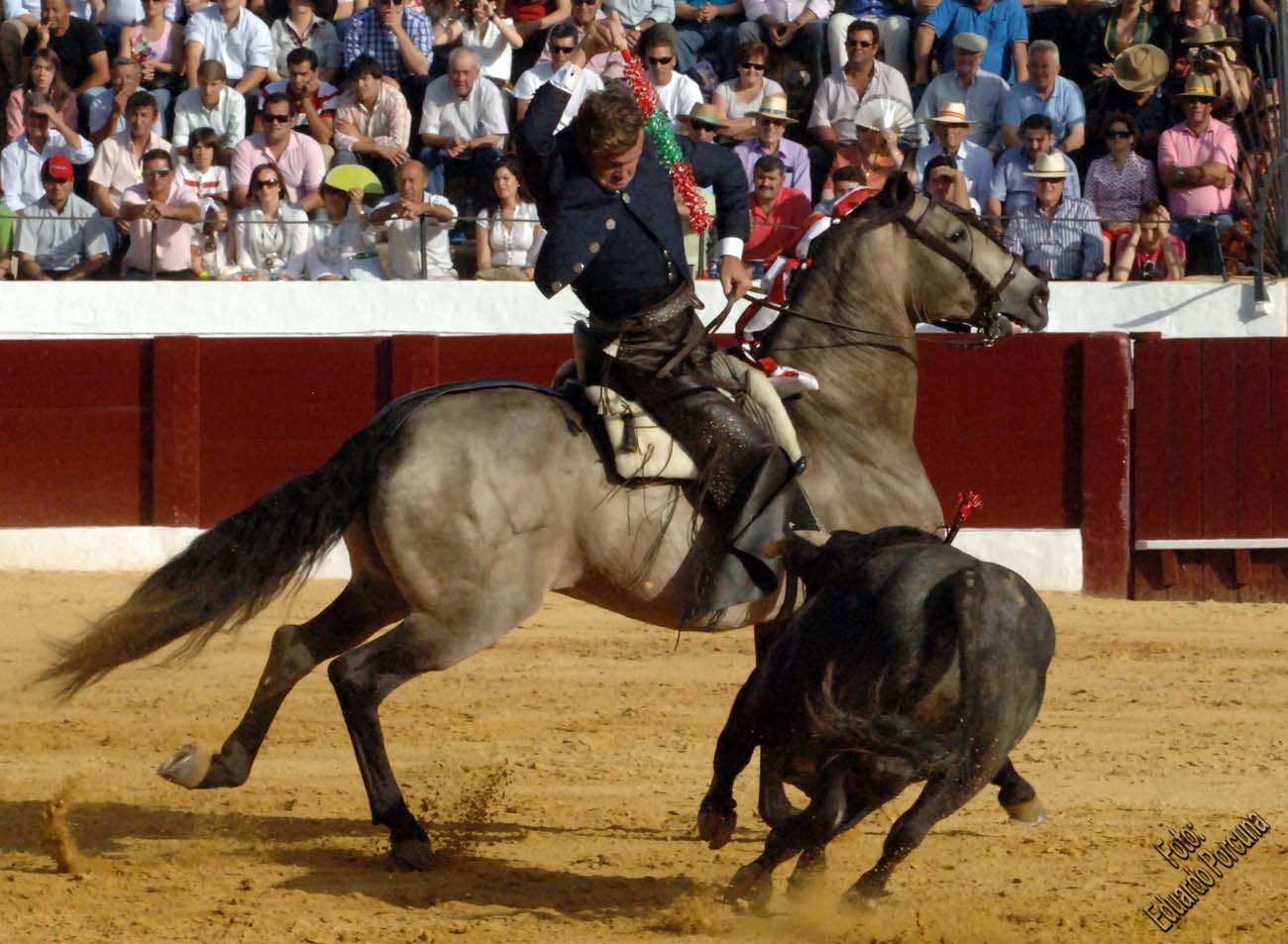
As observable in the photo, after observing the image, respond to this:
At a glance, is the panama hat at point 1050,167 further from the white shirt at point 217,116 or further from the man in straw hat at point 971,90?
the white shirt at point 217,116

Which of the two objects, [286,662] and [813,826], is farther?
[286,662]

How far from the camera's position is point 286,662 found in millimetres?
5387

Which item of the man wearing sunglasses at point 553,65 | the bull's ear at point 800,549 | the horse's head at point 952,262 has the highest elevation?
the man wearing sunglasses at point 553,65

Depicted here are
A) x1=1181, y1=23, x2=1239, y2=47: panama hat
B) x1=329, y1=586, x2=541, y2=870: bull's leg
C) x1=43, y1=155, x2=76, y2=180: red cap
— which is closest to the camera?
x1=329, y1=586, x2=541, y2=870: bull's leg

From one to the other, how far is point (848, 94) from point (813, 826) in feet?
26.5

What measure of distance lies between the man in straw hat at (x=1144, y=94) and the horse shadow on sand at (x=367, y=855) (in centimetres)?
A: 724

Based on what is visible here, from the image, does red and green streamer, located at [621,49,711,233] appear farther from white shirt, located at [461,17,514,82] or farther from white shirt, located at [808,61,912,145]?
white shirt, located at [461,17,514,82]

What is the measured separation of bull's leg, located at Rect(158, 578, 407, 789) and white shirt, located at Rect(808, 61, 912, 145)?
6880 mm

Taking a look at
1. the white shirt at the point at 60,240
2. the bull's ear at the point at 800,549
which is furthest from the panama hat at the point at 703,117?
the bull's ear at the point at 800,549

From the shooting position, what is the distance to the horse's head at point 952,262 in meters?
5.80

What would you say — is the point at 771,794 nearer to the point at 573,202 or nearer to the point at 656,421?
the point at 656,421

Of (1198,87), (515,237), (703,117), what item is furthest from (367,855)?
(1198,87)

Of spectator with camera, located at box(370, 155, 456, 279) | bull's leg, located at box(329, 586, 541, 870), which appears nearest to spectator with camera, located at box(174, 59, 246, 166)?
spectator with camera, located at box(370, 155, 456, 279)

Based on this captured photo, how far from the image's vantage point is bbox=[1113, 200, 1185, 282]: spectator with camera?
10.4 m
